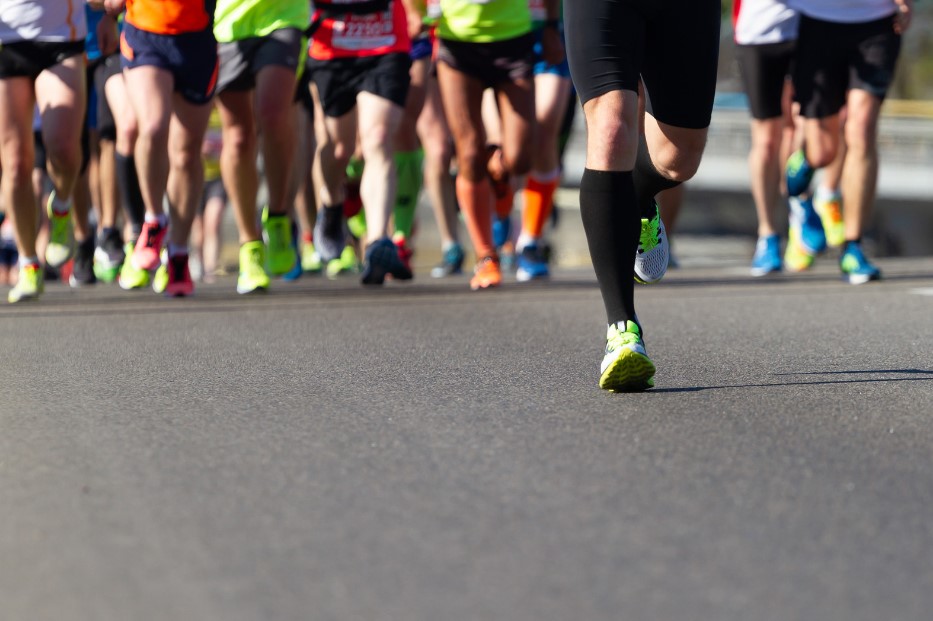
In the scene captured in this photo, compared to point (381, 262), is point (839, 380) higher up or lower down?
higher up

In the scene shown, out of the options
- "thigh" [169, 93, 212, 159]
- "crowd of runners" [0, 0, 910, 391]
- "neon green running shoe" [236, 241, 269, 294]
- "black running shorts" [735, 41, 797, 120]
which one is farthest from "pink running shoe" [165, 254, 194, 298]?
"black running shorts" [735, 41, 797, 120]

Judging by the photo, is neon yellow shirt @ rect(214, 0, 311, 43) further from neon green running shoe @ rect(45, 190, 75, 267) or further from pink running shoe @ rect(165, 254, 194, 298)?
neon green running shoe @ rect(45, 190, 75, 267)

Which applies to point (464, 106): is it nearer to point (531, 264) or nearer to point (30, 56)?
point (531, 264)

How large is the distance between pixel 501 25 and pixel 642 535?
6415 millimetres

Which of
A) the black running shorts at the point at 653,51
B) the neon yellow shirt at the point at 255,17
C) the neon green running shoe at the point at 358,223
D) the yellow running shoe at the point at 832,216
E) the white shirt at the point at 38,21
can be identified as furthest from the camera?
the neon green running shoe at the point at 358,223

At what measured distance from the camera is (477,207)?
9.59 meters

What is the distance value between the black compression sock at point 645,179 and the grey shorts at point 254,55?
144 inches

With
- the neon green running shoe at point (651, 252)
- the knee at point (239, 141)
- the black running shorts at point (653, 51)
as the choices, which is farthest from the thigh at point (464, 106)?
the black running shorts at point (653, 51)

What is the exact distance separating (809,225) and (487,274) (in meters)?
2.45

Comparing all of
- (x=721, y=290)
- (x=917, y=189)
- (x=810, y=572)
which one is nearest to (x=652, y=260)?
(x=810, y=572)

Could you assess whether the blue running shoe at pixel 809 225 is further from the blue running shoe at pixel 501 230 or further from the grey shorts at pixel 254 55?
the grey shorts at pixel 254 55

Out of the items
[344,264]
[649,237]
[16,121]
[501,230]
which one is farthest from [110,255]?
[649,237]

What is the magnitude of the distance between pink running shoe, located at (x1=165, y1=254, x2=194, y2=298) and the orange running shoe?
1.65 m

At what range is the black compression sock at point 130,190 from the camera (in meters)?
9.66
